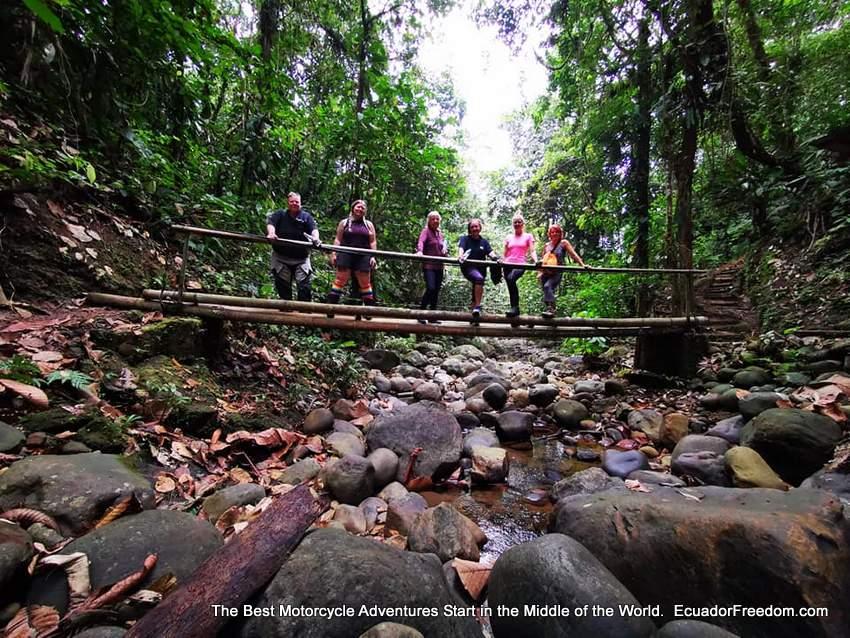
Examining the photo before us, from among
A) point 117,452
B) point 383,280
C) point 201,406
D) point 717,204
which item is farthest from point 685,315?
point 117,452

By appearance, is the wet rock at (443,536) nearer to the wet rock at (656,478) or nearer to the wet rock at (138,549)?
the wet rock at (138,549)

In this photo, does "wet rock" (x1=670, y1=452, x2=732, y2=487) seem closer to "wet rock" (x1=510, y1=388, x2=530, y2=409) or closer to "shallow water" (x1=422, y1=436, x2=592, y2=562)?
"shallow water" (x1=422, y1=436, x2=592, y2=562)

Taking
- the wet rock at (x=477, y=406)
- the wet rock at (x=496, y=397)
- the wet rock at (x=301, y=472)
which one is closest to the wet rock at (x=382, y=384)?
the wet rock at (x=477, y=406)

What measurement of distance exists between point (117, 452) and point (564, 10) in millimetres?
10880

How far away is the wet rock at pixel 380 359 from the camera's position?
8492 mm

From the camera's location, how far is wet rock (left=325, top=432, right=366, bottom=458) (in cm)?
436

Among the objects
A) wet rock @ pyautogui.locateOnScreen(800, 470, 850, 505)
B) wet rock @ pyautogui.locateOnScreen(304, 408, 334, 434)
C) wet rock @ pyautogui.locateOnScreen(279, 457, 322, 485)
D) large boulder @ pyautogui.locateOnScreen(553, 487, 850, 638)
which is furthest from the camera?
wet rock @ pyautogui.locateOnScreen(304, 408, 334, 434)

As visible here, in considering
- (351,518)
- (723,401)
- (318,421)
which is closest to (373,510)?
(351,518)

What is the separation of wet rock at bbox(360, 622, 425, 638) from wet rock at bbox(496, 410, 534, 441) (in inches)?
160

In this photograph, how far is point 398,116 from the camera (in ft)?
28.0

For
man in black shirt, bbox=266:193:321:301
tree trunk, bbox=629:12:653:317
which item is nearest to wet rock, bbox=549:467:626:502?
man in black shirt, bbox=266:193:321:301

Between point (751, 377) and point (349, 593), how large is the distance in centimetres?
660

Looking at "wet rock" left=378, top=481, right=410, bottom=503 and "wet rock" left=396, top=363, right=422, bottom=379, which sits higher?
"wet rock" left=396, top=363, right=422, bottom=379

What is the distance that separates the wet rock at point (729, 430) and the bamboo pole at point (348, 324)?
2157mm
